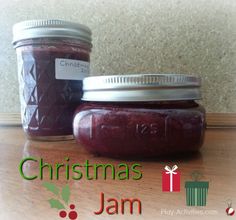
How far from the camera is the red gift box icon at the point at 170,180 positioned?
29cm

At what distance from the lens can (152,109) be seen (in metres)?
0.35

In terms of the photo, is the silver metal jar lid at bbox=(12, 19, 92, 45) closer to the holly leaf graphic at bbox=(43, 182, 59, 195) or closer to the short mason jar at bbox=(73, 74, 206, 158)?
the short mason jar at bbox=(73, 74, 206, 158)

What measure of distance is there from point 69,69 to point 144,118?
0.56 feet

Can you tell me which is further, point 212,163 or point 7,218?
point 212,163

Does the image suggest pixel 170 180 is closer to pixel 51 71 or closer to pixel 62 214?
pixel 62 214

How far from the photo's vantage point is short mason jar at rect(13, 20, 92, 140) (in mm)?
463

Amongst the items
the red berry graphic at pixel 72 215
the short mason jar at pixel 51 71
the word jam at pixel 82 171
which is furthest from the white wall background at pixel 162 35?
the red berry graphic at pixel 72 215

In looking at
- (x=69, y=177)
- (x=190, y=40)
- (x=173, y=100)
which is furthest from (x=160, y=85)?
(x=190, y=40)

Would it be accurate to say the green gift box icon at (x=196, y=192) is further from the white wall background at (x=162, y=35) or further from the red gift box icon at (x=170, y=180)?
the white wall background at (x=162, y=35)

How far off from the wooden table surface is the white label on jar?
0.35ft

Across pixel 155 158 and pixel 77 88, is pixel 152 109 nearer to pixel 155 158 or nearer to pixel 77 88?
pixel 155 158

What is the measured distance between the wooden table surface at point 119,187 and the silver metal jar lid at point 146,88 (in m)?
0.07

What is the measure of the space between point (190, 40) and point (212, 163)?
292 mm

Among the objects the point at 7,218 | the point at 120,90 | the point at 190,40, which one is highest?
the point at 190,40
